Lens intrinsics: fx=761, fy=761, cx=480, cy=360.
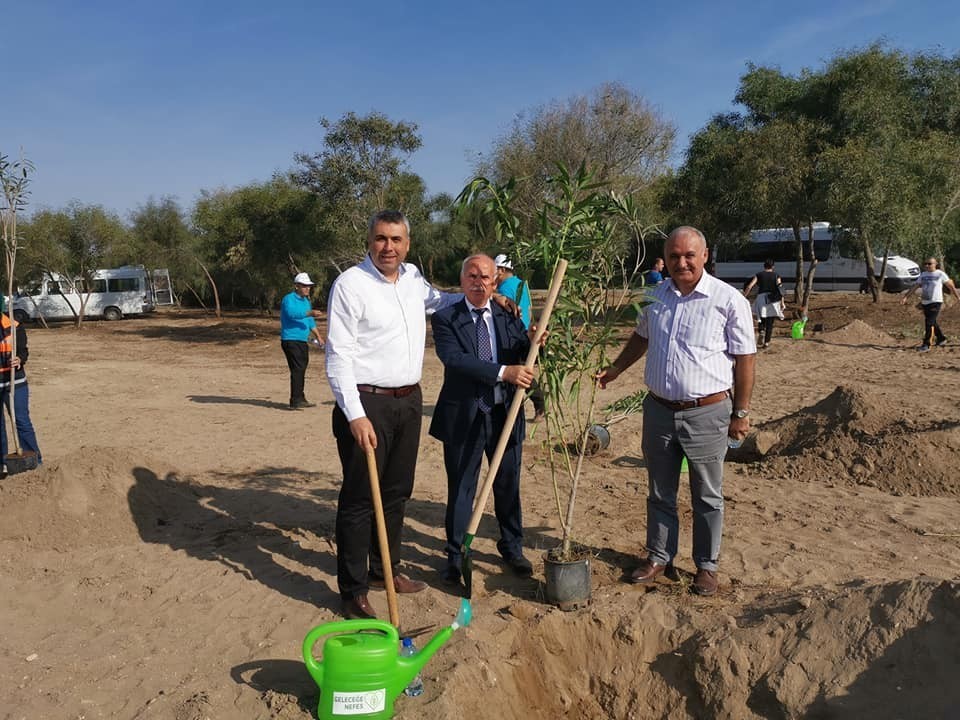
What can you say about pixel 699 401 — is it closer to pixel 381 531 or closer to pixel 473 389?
pixel 473 389

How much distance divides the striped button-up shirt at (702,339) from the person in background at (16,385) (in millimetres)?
5788

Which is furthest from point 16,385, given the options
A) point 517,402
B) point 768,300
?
point 768,300

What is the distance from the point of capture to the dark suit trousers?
426cm

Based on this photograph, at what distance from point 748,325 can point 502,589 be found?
6.53 ft

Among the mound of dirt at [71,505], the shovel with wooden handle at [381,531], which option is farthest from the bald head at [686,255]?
the mound of dirt at [71,505]

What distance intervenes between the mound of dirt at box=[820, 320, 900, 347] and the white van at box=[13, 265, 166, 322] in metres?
28.0

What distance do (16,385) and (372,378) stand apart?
482 centimetres

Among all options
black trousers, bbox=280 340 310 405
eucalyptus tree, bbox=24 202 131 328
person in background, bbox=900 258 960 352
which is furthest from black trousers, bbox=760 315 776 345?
eucalyptus tree, bbox=24 202 131 328

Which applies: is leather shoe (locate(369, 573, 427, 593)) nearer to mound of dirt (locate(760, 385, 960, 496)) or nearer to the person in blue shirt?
mound of dirt (locate(760, 385, 960, 496))

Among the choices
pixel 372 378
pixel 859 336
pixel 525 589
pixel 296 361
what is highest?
pixel 372 378

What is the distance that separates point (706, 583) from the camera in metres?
4.16

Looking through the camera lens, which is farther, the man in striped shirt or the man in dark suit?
the man in dark suit

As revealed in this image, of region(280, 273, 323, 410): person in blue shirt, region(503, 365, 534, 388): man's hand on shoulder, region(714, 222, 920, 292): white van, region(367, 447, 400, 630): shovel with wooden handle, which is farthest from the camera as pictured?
region(714, 222, 920, 292): white van

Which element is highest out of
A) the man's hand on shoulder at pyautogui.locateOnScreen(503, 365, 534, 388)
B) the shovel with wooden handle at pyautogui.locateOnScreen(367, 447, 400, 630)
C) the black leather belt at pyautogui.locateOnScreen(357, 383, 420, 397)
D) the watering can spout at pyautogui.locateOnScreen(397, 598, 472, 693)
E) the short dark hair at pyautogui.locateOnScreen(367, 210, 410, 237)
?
the short dark hair at pyautogui.locateOnScreen(367, 210, 410, 237)
